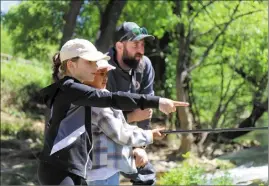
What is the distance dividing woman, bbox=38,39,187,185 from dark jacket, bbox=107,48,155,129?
642 mm

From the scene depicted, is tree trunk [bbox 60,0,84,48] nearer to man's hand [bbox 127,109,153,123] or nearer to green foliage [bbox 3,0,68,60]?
green foliage [bbox 3,0,68,60]

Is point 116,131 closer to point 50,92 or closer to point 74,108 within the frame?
point 74,108

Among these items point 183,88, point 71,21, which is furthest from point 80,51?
point 183,88

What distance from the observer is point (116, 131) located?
2703mm

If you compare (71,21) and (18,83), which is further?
(18,83)

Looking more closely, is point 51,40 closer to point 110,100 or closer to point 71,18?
point 71,18

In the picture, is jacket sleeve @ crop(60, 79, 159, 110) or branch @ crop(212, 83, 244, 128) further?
branch @ crop(212, 83, 244, 128)

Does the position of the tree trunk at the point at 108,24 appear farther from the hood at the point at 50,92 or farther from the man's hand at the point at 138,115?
the hood at the point at 50,92

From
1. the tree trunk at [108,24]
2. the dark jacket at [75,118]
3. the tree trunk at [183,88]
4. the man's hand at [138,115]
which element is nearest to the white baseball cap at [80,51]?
the dark jacket at [75,118]

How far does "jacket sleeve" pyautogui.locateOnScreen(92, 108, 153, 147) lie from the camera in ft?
8.88

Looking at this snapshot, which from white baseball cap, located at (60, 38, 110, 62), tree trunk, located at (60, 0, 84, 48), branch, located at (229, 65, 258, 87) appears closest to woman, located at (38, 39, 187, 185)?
white baseball cap, located at (60, 38, 110, 62)

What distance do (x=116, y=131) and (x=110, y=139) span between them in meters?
0.10

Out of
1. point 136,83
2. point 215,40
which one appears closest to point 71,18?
point 215,40

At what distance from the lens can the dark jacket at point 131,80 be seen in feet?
11.0
